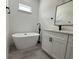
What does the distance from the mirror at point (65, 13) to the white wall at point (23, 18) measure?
1805 mm

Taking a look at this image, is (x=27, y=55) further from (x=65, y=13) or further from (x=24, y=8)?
(x=24, y=8)

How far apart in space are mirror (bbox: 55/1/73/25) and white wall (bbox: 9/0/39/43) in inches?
71.1

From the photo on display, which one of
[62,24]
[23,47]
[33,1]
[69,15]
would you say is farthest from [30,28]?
[69,15]

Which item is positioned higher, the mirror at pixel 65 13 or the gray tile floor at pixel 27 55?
the mirror at pixel 65 13

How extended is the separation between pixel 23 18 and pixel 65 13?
92.9 inches

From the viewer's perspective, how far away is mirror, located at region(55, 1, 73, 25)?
190 centimetres

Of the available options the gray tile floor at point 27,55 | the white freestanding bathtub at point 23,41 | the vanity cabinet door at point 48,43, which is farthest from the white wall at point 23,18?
the vanity cabinet door at point 48,43

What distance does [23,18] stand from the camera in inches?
139

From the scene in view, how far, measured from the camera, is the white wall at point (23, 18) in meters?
3.17

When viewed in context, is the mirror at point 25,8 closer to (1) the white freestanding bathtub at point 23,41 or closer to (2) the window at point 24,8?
(2) the window at point 24,8

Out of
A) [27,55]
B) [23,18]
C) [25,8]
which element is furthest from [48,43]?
[25,8]

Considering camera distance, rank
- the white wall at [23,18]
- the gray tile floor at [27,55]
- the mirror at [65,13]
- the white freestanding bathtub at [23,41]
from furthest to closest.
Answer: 1. the white wall at [23,18]
2. the white freestanding bathtub at [23,41]
3. the gray tile floor at [27,55]
4. the mirror at [65,13]

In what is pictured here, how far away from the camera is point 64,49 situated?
59.4 inches
